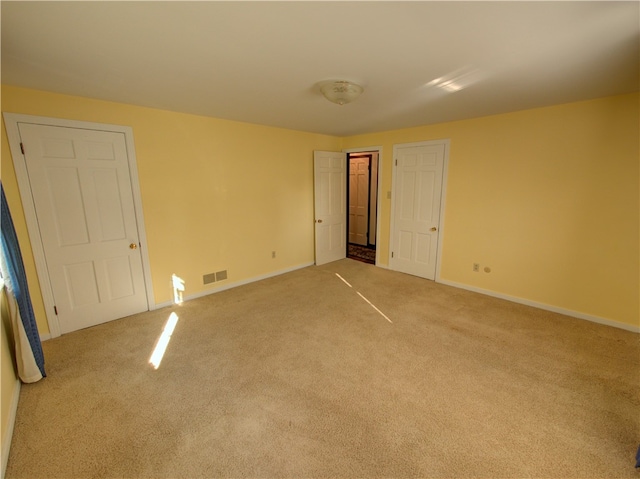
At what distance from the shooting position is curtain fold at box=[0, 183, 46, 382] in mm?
1882

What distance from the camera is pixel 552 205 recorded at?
3.16m

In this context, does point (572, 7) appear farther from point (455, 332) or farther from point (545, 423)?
point (455, 332)

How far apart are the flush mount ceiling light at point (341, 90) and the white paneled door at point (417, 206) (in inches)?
83.7

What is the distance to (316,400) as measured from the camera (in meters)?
2.00

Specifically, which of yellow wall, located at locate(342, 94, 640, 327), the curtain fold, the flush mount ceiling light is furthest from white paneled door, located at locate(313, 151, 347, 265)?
the curtain fold

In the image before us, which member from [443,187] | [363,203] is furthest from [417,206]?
[363,203]

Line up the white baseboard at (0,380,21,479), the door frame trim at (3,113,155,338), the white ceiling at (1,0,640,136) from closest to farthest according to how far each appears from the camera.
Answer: the white ceiling at (1,0,640,136), the white baseboard at (0,380,21,479), the door frame trim at (3,113,155,338)

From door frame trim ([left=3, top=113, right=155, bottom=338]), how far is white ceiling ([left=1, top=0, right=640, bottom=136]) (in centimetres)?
28

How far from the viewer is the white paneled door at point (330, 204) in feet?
16.0

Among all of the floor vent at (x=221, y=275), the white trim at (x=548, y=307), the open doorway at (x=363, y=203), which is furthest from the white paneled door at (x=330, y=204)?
the white trim at (x=548, y=307)

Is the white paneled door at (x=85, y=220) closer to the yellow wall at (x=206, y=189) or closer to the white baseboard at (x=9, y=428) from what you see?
the yellow wall at (x=206, y=189)

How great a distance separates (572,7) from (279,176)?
356cm

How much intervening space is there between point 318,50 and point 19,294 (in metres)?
2.63

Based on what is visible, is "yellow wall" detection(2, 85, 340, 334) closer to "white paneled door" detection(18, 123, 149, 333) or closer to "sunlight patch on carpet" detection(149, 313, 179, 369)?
"white paneled door" detection(18, 123, 149, 333)
